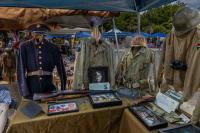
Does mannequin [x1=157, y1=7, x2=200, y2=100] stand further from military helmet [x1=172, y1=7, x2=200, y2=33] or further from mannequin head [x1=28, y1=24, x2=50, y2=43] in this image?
mannequin head [x1=28, y1=24, x2=50, y2=43]

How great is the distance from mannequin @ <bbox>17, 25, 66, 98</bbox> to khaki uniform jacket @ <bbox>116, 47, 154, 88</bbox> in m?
0.80

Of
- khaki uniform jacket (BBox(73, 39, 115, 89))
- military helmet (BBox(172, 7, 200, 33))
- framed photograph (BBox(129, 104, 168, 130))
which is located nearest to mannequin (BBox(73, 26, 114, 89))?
khaki uniform jacket (BBox(73, 39, 115, 89))

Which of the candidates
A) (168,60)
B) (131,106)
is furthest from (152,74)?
(131,106)

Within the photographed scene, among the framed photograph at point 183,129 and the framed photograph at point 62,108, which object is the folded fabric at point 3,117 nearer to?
the framed photograph at point 62,108

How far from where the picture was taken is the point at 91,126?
166cm

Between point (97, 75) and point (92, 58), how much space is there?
235 mm

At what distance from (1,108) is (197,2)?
242cm

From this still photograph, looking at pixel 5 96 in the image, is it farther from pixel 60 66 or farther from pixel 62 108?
pixel 62 108

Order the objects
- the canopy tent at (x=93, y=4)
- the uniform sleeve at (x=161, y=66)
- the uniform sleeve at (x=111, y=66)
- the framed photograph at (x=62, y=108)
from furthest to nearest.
Answer: 1. the uniform sleeve at (x=111, y=66)
2. the uniform sleeve at (x=161, y=66)
3. the canopy tent at (x=93, y=4)
4. the framed photograph at (x=62, y=108)

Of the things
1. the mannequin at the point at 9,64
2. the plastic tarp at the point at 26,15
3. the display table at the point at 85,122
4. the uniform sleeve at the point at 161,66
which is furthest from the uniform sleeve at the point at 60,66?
the mannequin at the point at 9,64

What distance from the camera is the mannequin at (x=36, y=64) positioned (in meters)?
1.98

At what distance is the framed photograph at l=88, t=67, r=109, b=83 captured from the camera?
204 cm

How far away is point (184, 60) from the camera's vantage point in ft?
5.13

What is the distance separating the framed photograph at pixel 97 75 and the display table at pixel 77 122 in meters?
0.36
